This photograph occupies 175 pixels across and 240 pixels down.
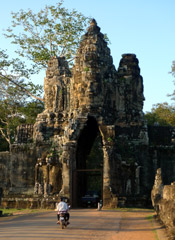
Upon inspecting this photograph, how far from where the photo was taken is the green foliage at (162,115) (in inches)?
1875

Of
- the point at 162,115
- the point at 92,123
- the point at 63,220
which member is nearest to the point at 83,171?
the point at 92,123

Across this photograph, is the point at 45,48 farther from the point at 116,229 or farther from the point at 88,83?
the point at 116,229

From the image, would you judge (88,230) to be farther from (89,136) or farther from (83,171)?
(89,136)

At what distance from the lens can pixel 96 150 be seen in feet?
156

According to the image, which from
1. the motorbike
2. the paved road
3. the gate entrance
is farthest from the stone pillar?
the motorbike

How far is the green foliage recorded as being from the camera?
4762 cm

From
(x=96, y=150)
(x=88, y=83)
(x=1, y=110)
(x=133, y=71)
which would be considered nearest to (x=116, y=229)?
(x=88, y=83)

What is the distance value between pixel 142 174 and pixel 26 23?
25598mm

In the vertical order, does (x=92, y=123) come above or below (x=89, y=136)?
above

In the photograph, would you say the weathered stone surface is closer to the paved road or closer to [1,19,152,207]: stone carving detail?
[1,19,152,207]: stone carving detail

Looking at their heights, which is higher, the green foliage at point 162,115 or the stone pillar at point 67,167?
the green foliage at point 162,115

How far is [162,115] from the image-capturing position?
52219mm

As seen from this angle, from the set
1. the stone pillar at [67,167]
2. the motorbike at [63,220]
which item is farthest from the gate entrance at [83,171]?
the motorbike at [63,220]

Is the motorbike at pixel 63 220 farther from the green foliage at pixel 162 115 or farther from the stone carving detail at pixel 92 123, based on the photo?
the green foliage at pixel 162 115
